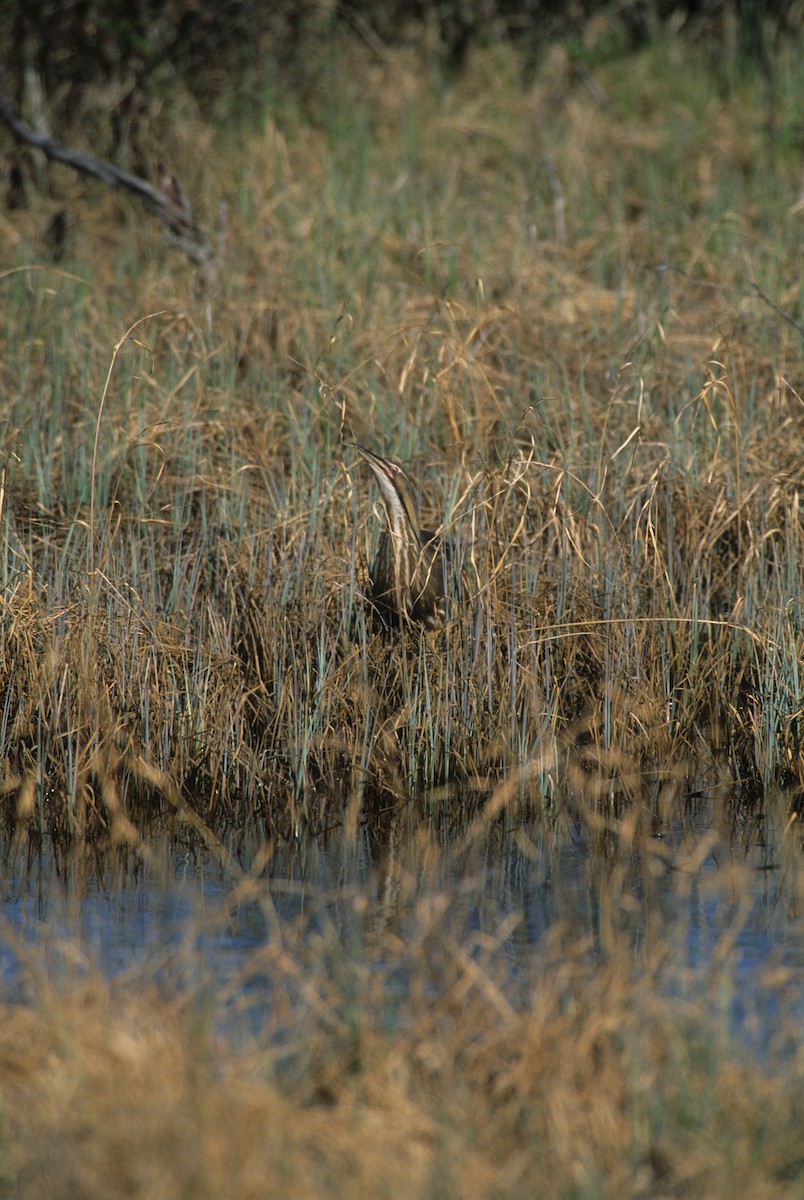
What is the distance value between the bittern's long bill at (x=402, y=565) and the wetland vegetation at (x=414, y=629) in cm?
9

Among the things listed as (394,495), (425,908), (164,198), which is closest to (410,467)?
(394,495)

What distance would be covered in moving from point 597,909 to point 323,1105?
4.08 ft

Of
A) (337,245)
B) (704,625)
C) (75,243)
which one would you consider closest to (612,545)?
(704,625)

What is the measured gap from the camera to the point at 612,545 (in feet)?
16.7

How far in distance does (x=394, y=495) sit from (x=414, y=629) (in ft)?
1.59

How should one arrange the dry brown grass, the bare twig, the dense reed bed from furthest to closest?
the bare twig
the dense reed bed
the dry brown grass

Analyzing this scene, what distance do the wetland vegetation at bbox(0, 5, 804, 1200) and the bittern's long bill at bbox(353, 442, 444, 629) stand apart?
9cm

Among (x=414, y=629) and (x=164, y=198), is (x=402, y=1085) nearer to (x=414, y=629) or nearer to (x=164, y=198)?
(x=414, y=629)

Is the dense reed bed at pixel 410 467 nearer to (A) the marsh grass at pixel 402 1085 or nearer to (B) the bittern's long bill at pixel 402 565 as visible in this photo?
(B) the bittern's long bill at pixel 402 565

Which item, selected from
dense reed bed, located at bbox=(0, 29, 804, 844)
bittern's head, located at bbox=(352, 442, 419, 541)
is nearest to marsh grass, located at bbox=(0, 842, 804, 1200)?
dense reed bed, located at bbox=(0, 29, 804, 844)

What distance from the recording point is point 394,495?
5285mm

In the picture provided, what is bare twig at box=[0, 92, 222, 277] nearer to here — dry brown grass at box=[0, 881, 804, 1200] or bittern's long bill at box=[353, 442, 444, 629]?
bittern's long bill at box=[353, 442, 444, 629]

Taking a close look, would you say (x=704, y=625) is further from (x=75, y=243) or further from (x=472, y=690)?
(x=75, y=243)

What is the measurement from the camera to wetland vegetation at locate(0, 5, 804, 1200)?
252 cm
